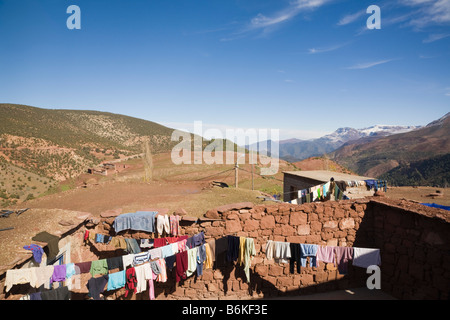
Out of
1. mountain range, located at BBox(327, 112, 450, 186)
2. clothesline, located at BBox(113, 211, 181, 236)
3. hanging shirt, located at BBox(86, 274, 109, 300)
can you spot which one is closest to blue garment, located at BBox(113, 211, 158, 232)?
clothesline, located at BBox(113, 211, 181, 236)

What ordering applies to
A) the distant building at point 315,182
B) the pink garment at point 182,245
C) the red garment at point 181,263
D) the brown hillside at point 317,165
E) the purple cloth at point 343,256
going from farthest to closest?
Result: the brown hillside at point 317,165
the distant building at point 315,182
the pink garment at point 182,245
the purple cloth at point 343,256
the red garment at point 181,263

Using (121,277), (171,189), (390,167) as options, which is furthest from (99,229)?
(390,167)

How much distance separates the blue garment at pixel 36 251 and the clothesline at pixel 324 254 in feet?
21.7

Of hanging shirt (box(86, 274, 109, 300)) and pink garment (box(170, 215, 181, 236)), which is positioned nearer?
hanging shirt (box(86, 274, 109, 300))

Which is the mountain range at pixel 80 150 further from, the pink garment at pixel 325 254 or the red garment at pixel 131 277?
the pink garment at pixel 325 254

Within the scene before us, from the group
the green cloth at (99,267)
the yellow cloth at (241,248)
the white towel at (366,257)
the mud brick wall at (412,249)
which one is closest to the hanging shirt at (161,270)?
the green cloth at (99,267)

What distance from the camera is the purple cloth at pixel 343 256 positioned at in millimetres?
7652

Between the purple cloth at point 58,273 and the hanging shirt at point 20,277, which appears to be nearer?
the hanging shirt at point 20,277

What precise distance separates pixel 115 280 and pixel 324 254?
20.7 feet

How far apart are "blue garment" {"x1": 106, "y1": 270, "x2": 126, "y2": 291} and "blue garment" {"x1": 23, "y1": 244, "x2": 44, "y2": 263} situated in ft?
6.86

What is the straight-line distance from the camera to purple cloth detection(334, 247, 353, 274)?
765 centimetres

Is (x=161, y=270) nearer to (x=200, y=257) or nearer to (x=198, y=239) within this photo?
(x=200, y=257)

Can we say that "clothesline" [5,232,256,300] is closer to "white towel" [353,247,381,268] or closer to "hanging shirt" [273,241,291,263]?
"hanging shirt" [273,241,291,263]

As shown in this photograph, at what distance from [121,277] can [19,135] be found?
58.3m
